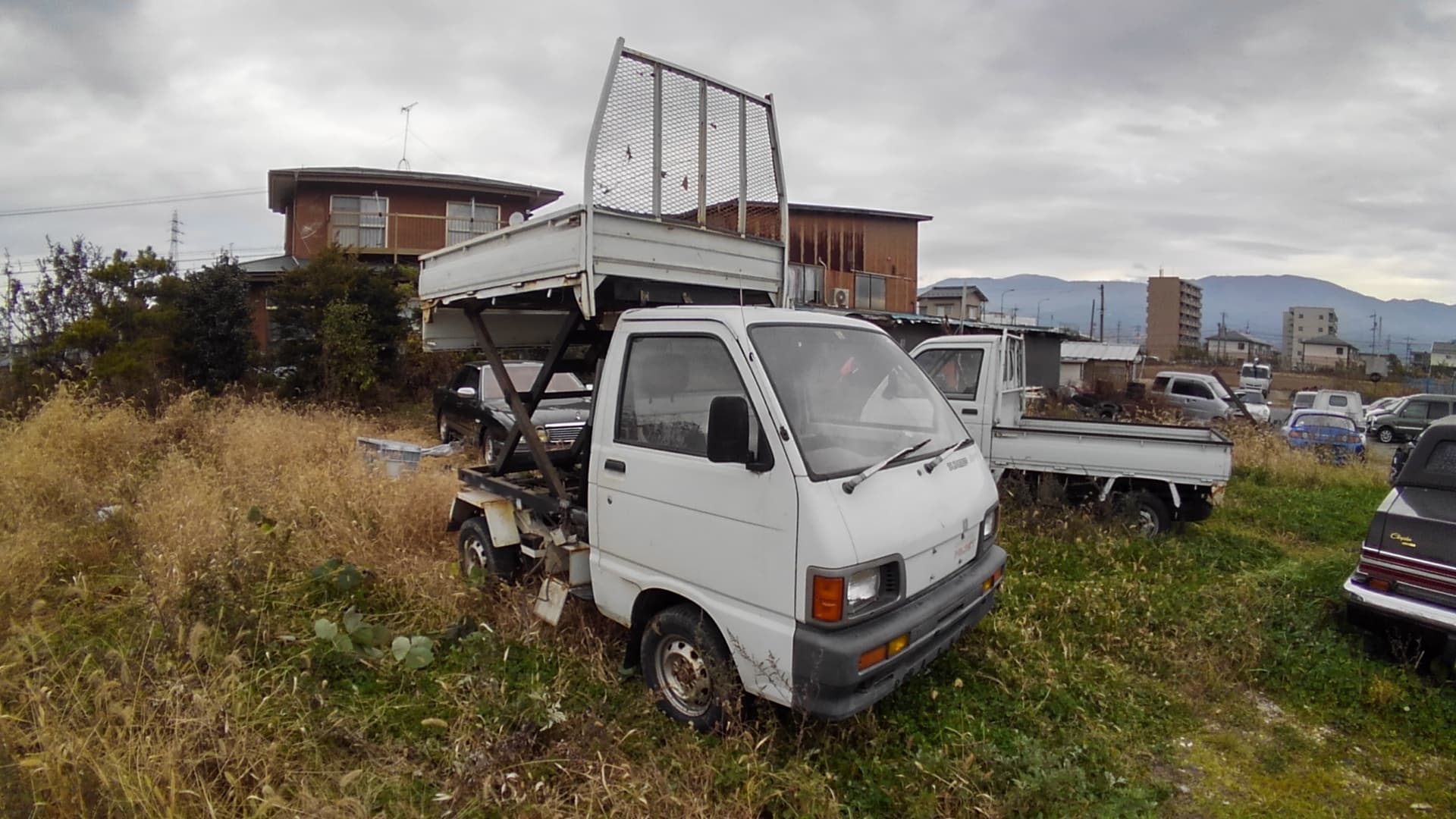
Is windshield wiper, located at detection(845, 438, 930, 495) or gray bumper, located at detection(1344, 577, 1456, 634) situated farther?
gray bumper, located at detection(1344, 577, 1456, 634)

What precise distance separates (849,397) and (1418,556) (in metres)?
3.49

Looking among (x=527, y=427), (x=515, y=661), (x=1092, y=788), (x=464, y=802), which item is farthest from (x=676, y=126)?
(x=1092, y=788)

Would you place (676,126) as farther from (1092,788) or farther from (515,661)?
(1092,788)

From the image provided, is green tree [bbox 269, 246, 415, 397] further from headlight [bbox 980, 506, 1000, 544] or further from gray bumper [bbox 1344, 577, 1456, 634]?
gray bumper [bbox 1344, 577, 1456, 634]

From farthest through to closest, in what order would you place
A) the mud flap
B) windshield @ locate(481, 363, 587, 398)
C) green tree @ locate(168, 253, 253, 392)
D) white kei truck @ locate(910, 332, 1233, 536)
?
green tree @ locate(168, 253, 253, 392)
windshield @ locate(481, 363, 587, 398)
white kei truck @ locate(910, 332, 1233, 536)
the mud flap

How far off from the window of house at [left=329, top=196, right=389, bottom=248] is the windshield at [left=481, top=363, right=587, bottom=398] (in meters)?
12.6

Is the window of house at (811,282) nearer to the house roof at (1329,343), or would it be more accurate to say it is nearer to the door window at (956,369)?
the door window at (956,369)

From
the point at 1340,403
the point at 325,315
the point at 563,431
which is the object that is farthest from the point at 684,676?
the point at 1340,403

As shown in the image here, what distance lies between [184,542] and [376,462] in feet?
8.27

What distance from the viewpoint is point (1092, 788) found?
2.96m

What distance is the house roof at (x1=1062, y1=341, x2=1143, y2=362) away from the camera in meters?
29.6

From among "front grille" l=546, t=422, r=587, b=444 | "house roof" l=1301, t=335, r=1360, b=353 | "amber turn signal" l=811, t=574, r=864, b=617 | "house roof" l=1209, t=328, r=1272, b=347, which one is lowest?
"amber turn signal" l=811, t=574, r=864, b=617

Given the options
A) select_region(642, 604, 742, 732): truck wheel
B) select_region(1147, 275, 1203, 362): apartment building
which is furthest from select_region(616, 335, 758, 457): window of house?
select_region(1147, 275, 1203, 362): apartment building

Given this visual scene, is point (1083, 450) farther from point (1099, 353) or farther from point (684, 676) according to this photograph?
point (1099, 353)
